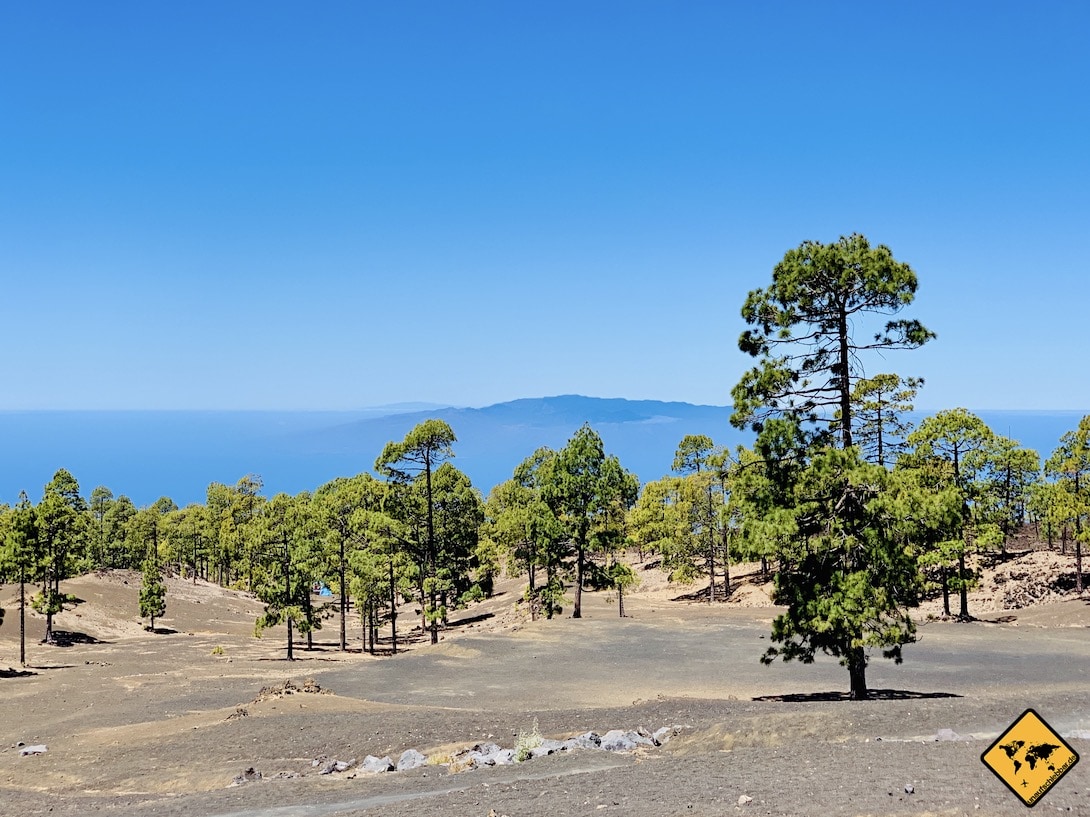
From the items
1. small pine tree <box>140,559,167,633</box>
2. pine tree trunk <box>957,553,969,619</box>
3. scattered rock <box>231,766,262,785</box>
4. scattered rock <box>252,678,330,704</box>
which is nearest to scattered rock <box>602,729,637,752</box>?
scattered rock <box>231,766,262,785</box>

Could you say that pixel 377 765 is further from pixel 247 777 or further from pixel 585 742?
pixel 585 742

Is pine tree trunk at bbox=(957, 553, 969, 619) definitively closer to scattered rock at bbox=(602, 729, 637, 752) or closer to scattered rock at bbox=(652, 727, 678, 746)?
scattered rock at bbox=(652, 727, 678, 746)

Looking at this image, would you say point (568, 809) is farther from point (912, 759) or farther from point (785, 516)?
point (785, 516)

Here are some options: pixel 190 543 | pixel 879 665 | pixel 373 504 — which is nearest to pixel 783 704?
pixel 879 665

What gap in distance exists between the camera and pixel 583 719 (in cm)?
2112

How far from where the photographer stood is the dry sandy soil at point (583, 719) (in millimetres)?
12672

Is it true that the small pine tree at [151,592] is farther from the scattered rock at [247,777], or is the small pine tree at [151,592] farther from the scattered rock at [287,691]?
the scattered rock at [247,777]

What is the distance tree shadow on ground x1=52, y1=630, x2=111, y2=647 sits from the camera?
61531 mm

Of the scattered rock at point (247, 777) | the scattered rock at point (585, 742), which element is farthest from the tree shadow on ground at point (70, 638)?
the scattered rock at point (585, 742)

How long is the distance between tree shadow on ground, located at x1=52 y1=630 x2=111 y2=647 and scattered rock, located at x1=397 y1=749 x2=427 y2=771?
5470 cm

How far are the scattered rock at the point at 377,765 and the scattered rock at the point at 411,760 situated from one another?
0.23m

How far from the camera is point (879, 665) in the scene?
109 ft

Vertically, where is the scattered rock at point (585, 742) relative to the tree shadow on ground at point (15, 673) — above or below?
above

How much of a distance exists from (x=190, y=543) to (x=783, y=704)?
9814cm
